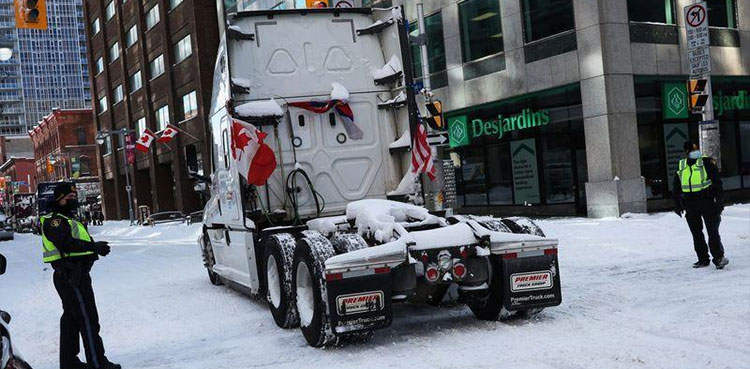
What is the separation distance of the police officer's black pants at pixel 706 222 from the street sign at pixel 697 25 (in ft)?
17.6

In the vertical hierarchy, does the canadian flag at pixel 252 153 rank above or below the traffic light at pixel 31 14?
below

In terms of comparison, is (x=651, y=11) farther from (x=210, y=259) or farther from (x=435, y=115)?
(x=210, y=259)

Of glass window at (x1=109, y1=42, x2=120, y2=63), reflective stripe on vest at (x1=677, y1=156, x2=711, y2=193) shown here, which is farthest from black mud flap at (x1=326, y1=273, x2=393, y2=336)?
glass window at (x1=109, y1=42, x2=120, y2=63)

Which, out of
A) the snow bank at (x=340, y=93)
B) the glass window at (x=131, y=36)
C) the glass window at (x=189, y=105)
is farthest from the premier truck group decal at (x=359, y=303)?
the glass window at (x=131, y=36)

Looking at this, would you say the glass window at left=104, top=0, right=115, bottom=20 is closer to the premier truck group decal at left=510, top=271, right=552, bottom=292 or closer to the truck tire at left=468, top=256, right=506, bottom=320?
the truck tire at left=468, top=256, right=506, bottom=320

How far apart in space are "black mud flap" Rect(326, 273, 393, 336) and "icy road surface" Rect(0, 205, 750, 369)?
0.81 ft

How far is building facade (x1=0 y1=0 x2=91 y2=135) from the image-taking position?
173625 mm

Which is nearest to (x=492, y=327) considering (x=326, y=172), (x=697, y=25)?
(x=326, y=172)

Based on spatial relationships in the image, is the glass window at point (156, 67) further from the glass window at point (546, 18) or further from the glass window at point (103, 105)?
the glass window at point (546, 18)

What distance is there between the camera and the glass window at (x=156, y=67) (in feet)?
144

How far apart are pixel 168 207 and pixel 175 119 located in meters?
7.15

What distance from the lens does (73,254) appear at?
19.7 ft

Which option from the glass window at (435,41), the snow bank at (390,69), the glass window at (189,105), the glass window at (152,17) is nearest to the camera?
the snow bank at (390,69)

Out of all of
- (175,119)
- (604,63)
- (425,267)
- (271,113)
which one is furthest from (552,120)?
(175,119)
